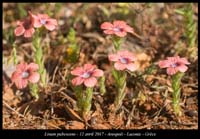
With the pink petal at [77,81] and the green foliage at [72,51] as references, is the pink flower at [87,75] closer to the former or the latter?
the pink petal at [77,81]

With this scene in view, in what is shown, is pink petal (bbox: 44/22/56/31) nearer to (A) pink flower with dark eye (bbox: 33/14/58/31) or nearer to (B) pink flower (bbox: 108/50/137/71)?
(A) pink flower with dark eye (bbox: 33/14/58/31)

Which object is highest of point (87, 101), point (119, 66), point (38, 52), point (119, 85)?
point (38, 52)

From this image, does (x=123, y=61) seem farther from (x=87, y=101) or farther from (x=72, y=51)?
(x=72, y=51)

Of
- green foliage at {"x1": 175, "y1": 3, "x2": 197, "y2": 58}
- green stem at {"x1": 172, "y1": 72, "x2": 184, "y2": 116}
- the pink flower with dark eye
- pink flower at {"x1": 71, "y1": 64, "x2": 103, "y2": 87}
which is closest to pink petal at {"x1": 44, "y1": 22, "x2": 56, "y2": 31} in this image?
the pink flower with dark eye

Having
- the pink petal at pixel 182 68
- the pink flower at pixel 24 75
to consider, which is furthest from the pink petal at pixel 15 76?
the pink petal at pixel 182 68

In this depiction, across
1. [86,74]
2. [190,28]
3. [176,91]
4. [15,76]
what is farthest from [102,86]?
[190,28]

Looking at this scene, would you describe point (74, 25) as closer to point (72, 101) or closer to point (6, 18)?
point (6, 18)
